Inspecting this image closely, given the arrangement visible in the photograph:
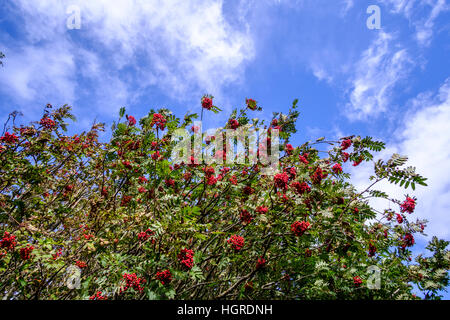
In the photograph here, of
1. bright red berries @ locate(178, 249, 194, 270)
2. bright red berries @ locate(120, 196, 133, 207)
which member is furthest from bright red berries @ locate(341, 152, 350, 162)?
bright red berries @ locate(120, 196, 133, 207)

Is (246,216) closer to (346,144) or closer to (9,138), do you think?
(346,144)

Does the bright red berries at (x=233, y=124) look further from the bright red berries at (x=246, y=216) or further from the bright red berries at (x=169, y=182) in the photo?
the bright red berries at (x=246, y=216)

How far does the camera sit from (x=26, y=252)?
3.74m

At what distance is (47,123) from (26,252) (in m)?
2.98

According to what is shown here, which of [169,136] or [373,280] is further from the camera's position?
[169,136]

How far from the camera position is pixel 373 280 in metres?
4.64

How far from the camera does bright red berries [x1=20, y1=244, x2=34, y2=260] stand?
3724 millimetres

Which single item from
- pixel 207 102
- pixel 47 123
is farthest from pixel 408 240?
pixel 47 123

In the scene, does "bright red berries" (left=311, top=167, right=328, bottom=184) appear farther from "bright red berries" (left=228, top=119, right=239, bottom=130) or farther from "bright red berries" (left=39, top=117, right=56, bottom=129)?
"bright red berries" (left=39, top=117, right=56, bottom=129)

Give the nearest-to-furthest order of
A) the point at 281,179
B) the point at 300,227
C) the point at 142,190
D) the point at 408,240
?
the point at 300,227, the point at 281,179, the point at 408,240, the point at 142,190

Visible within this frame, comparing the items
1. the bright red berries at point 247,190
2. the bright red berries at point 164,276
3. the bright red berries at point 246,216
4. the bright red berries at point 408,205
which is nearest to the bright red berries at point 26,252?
the bright red berries at point 164,276
